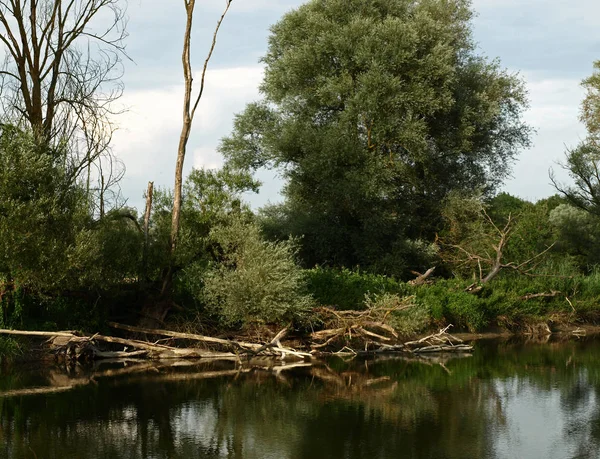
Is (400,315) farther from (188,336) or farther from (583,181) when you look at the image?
(583,181)

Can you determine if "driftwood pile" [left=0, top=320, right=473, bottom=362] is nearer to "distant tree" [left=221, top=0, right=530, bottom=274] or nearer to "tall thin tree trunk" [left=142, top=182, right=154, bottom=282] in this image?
"tall thin tree trunk" [left=142, top=182, right=154, bottom=282]

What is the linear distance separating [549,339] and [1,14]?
2381cm

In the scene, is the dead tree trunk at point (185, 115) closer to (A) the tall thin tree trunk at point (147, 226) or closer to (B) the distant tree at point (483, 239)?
(A) the tall thin tree trunk at point (147, 226)

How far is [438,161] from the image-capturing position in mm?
40094

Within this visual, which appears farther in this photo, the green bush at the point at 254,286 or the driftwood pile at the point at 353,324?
the driftwood pile at the point at 353,324

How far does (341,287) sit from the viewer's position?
2720 centimetres

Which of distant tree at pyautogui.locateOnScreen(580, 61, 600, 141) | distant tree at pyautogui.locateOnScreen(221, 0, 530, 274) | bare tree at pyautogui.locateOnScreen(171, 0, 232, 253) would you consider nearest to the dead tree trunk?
bare tree at pyautogui.locateOnScreen(171, 0, 232, 253)

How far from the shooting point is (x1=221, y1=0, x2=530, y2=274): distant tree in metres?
37.0

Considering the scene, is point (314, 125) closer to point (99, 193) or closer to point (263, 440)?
point (99, 193)

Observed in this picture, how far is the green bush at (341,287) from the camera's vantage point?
26641 millimetres

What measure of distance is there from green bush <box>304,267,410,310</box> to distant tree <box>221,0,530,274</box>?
26.3 ft

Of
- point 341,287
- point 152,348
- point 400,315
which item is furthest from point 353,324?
point 152,348

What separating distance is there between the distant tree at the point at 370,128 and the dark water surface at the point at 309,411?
14439 millimetres

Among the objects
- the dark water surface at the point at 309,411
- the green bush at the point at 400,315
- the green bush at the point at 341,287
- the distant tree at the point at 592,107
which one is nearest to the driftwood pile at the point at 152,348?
the dark water surface at the point at 309,411
